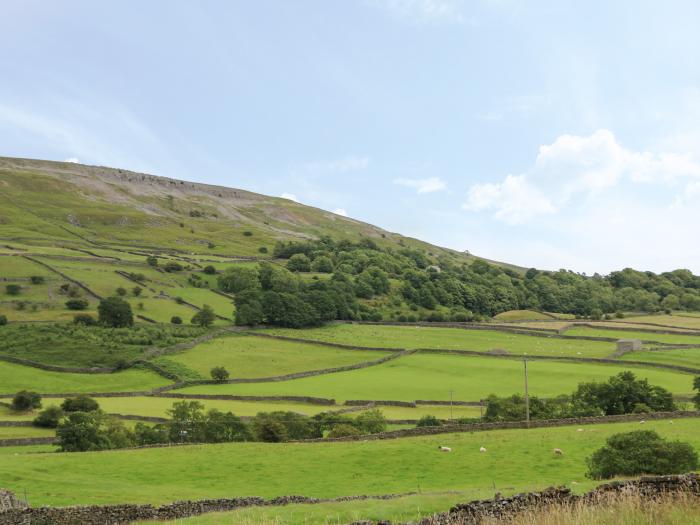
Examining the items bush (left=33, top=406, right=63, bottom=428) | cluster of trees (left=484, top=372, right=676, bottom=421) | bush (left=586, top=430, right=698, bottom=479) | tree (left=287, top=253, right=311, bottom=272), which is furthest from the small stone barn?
tree (left=287, top=253, right=311, bottom=272)

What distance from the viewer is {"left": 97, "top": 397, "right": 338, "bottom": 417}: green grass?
183 ft

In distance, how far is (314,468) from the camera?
32.5 m

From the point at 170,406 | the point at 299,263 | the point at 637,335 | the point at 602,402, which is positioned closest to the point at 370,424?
the point at 602,402

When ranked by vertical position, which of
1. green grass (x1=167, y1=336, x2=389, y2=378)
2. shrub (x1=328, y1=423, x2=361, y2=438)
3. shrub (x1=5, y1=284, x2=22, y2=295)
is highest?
shrub (x1=5, y1=284, x2=22, y2=295)

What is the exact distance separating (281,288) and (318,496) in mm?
96891

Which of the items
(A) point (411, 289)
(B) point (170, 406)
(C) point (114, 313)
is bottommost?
(B) point (170, 406)

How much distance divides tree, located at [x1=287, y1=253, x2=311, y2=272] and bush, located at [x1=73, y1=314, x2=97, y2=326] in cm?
6937

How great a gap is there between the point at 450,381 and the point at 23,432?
42.5 meters

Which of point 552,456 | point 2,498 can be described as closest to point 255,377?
point 552,456

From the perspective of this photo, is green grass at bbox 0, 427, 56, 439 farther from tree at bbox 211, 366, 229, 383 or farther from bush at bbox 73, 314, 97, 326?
bush at bbox 73, 314, 97, 326

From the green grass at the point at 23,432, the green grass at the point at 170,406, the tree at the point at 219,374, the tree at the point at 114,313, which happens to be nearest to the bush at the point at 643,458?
the green grass at the point at 170,406

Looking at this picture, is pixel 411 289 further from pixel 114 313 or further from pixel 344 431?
pixel 344 431

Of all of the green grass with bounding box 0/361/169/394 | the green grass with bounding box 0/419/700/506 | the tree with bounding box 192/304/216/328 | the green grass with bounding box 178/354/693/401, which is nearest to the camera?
the green grass with bounding box 0/419/700/506

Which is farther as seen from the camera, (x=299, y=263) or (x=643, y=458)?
(x=299, y=263)
